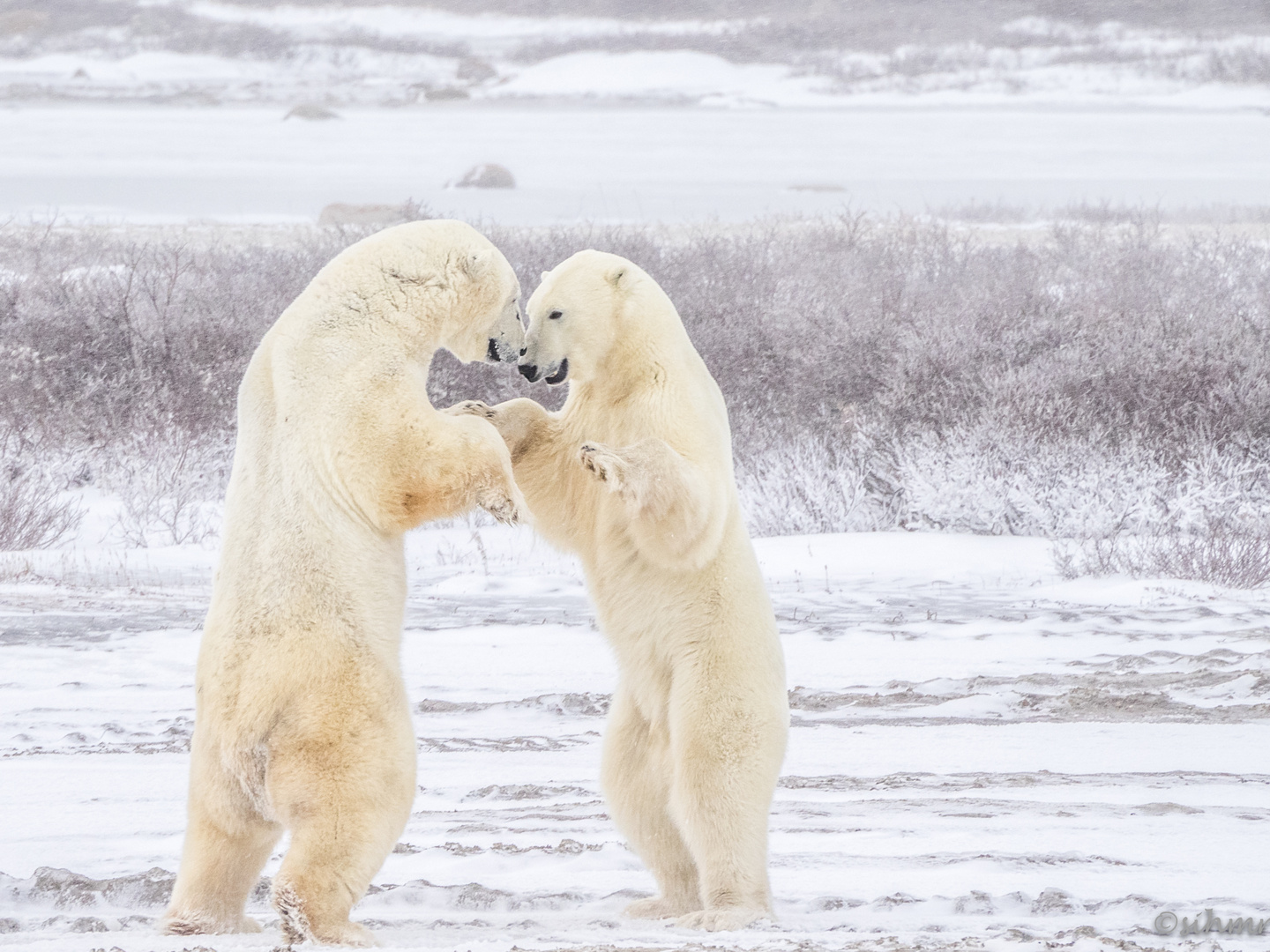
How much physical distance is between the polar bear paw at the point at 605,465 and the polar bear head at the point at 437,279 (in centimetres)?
30

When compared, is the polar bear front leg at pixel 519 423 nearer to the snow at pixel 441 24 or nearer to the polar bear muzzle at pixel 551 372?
the polar bear muzzle at pixel 551 372

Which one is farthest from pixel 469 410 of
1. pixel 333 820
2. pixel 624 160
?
pixel 624 160

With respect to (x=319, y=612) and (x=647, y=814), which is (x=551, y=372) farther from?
(x=647, y=814)

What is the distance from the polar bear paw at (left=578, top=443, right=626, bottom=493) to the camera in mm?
2383

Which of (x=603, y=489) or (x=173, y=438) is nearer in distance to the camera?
(x=603, y=489)

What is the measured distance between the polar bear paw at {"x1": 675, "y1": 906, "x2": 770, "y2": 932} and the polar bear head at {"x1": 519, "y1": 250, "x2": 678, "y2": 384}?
3.72 ft

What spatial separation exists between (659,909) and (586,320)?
1278mm

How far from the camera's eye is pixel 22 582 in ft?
18.9

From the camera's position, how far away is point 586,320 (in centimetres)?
273

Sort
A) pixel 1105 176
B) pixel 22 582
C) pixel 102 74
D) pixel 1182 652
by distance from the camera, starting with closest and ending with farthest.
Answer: pixel 1182 652 < pixel 22 582 < pixel 1105 176 < pixel 102 74

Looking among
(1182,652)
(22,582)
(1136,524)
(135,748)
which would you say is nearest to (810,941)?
(135,748)

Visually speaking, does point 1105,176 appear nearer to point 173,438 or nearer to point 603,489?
point 173,438

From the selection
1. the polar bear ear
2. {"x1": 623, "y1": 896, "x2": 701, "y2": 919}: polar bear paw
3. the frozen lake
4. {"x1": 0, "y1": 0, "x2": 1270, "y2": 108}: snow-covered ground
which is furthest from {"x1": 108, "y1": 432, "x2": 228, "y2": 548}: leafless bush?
{"x1": 0, "y1": 0, "x2": 1270, "y2": 108}: snow-covered ground

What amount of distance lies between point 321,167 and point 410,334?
43.0 metres
